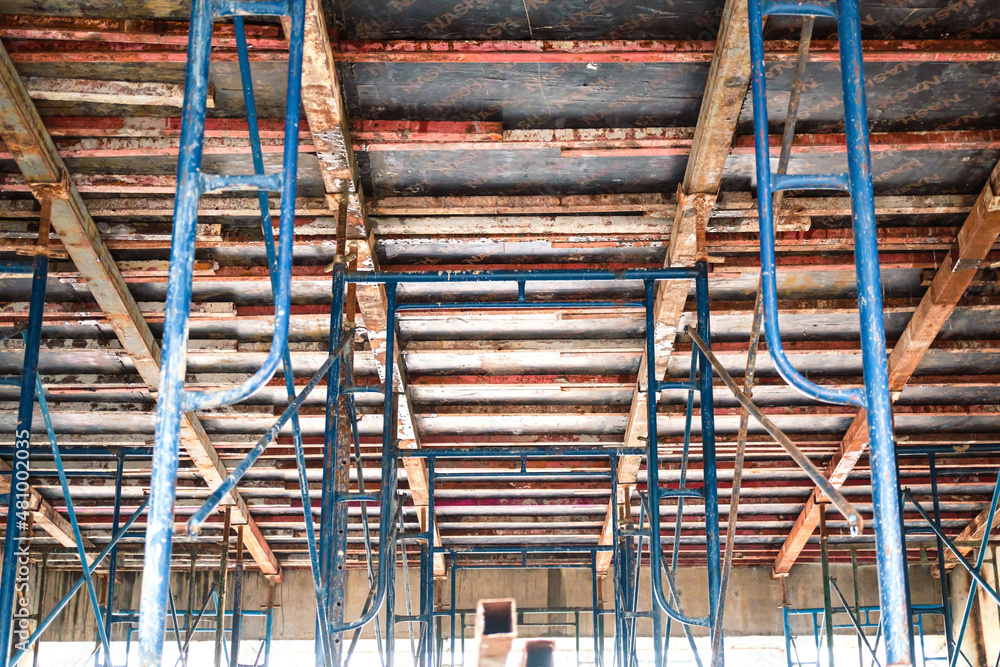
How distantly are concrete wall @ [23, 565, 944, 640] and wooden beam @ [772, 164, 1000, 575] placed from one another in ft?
16.1

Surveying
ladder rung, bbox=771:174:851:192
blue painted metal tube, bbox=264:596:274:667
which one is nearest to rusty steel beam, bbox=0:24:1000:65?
ladder rung, bbox=771:174:851:192

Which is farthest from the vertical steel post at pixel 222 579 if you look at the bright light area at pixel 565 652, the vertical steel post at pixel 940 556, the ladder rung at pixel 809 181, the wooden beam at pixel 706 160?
the ladder rung at pixel 809 181

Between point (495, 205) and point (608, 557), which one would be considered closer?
point (495, 205)

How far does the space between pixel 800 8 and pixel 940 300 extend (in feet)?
18.9

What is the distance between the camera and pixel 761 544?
646 inches

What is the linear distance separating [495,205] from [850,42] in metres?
4.54

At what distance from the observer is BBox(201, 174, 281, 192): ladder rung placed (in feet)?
12.3

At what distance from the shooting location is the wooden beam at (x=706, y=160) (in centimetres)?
643

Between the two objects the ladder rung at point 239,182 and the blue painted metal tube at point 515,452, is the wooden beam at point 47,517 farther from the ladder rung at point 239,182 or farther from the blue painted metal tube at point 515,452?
the ladder rung at point 239,182

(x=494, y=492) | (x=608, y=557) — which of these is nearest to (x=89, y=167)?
(x=494, y=492)

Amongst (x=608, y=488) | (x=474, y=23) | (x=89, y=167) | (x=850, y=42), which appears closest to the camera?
(x=850, y=42)

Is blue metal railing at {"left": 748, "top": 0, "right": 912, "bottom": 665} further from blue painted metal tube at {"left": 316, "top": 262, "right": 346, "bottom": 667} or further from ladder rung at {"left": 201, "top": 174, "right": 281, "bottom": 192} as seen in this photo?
blue painted metal tube at {"left": 316, "top": 262, "right": 346, "bottom": 667}

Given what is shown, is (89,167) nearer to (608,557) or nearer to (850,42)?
(850,42)

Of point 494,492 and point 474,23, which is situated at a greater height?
point 474,23
